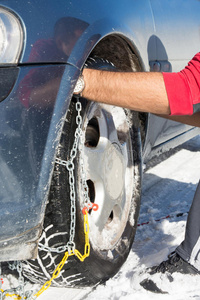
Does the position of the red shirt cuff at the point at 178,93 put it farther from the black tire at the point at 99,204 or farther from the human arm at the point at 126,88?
the black tire at the point at 99,204

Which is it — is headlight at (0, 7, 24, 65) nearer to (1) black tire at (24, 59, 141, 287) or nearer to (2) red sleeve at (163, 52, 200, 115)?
(1) black tire at (24, 59, 141, 287)

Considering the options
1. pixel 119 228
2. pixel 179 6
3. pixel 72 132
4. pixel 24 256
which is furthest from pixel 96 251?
pixel 179 6

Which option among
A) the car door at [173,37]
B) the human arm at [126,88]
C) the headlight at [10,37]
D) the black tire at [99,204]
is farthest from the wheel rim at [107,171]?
the headlight at [10,37]

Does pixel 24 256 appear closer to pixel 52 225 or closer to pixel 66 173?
pixel 52 225

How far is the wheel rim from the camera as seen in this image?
1.82 m

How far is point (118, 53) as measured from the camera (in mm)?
1973

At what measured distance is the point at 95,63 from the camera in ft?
5.58

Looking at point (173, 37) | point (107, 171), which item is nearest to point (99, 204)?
point (107, 171)

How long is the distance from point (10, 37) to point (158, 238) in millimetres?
1616

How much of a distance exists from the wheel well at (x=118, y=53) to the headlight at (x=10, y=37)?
560 mm

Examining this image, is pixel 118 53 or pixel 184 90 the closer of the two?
pixel 184 90

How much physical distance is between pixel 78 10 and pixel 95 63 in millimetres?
275

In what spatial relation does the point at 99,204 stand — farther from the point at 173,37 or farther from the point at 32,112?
the point at 173,37

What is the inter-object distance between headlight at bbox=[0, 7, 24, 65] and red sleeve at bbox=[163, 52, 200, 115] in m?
0.58
